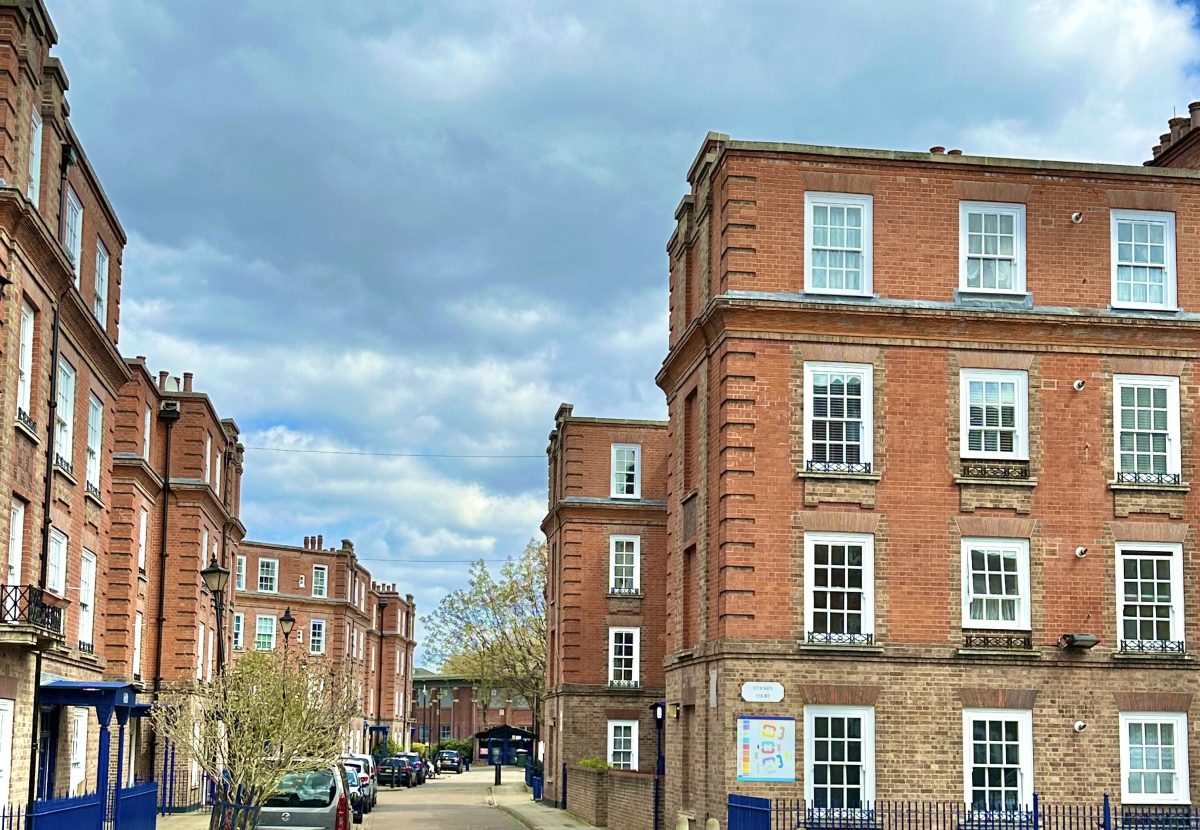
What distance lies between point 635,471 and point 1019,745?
84.5 ft

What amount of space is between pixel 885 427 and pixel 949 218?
13.5 feet

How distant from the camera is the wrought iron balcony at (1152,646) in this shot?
89.9 feet

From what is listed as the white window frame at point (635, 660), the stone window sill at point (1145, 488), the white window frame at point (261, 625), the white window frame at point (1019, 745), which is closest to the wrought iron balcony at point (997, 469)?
the stone window sill at point (1145, 488)

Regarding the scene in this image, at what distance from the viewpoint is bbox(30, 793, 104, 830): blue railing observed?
21000 mm

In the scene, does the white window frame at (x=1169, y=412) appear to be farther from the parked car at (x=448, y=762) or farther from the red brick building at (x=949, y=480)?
the parked car at (x=448, y=762)

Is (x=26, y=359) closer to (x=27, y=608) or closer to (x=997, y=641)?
(x=27, y=608)

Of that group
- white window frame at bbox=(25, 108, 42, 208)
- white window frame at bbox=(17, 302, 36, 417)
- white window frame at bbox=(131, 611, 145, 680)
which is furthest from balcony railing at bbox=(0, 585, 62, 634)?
white window frame at bbox=(131, 611, 145, 680)

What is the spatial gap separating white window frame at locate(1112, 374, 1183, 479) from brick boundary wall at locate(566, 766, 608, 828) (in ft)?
58.3

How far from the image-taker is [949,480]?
90.8ft

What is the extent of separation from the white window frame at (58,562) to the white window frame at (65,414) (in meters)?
1.46

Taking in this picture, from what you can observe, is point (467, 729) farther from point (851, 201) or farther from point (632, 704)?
point (851, 201)

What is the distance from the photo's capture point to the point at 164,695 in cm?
4538

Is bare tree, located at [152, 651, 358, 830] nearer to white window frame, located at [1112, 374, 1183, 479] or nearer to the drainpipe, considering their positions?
white window frame, located at [1112, 374, 1183, 479]

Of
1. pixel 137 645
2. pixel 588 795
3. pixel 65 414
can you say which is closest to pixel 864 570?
pixel 65 414
